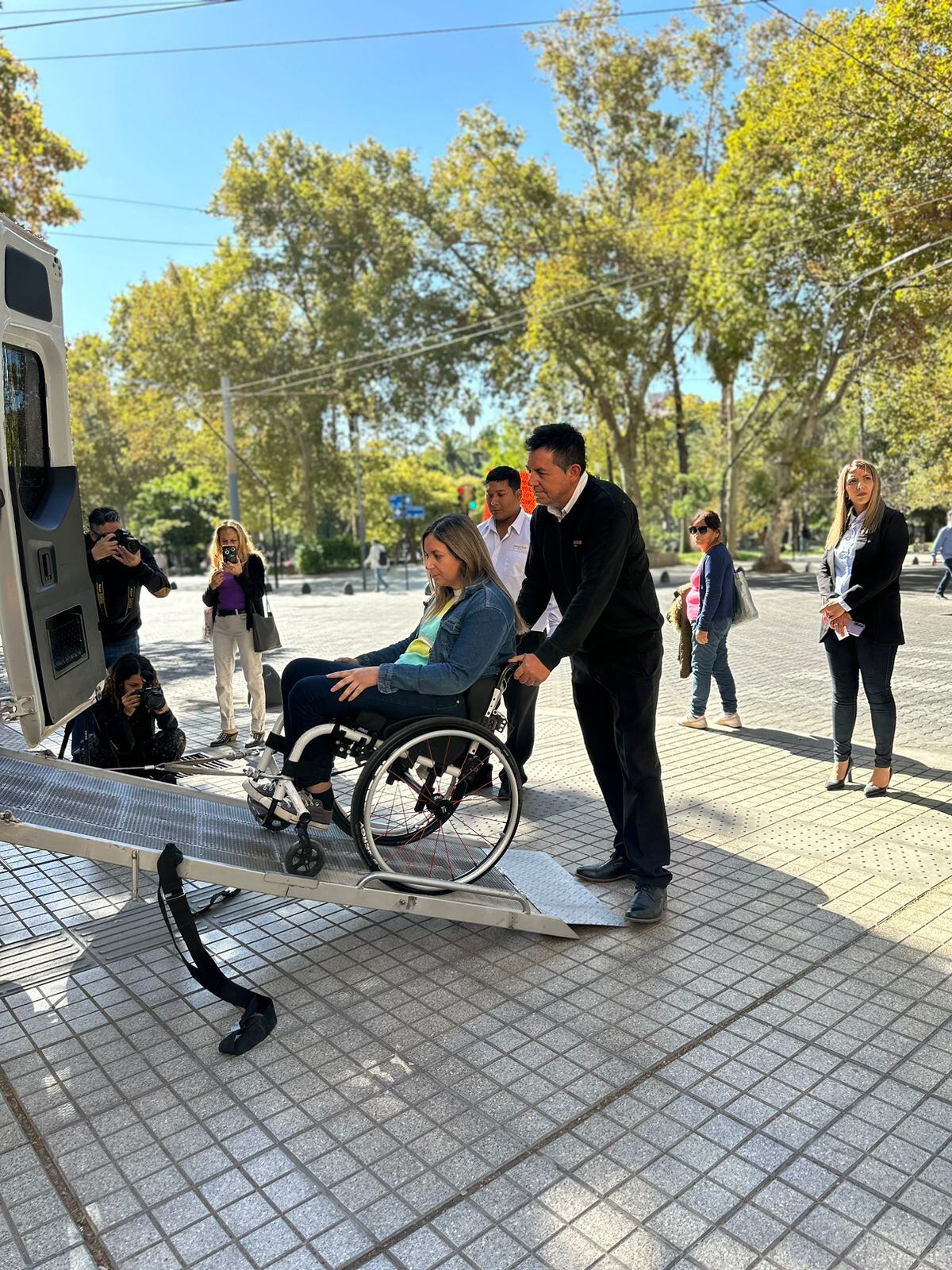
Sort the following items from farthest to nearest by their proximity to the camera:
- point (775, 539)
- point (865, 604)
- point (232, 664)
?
point (775, 539) < point (232, 664) < point (865, 604)

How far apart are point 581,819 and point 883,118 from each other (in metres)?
17.4

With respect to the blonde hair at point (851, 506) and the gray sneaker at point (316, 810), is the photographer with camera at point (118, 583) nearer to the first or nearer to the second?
the gray sneaker at point (316, 810)

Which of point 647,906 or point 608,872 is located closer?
point 647,906

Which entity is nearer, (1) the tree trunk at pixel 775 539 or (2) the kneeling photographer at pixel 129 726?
(2) the kneeling photographer at pixel 129 726

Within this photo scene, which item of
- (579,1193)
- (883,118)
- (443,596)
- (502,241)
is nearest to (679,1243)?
(579,1193)

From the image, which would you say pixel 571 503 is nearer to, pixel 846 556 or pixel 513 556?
pixel 513 556

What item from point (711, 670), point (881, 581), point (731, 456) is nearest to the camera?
point (881, 581)

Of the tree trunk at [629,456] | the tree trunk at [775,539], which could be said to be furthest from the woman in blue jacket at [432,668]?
the tree trunk at [629,456]

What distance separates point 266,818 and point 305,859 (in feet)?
1.56

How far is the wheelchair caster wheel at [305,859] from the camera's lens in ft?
11.2

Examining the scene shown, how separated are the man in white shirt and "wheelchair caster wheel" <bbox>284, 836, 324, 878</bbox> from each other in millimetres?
2102

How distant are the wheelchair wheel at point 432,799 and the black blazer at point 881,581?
100.0 inches

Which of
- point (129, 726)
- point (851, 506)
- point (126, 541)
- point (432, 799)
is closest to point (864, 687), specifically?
Answer: point (851, 506)

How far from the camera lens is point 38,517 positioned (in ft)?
12.3
